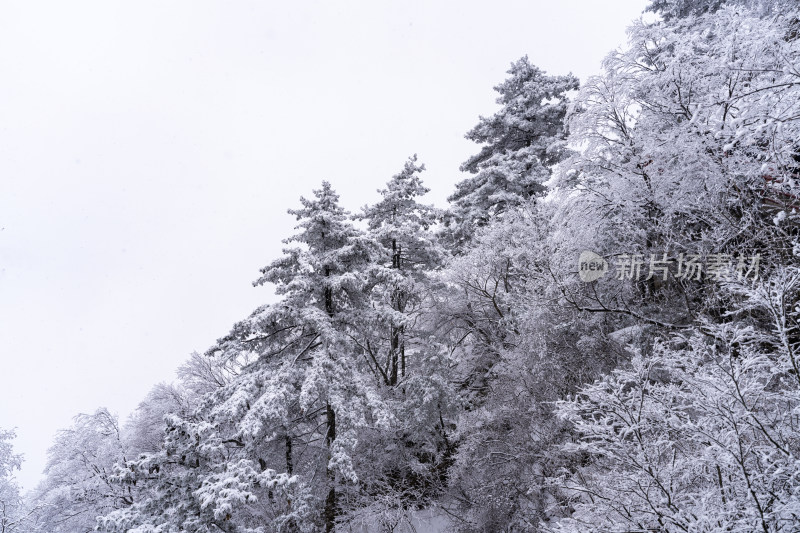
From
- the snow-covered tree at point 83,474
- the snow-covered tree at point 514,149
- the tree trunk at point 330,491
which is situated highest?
the snow-covered tree at point 514,149

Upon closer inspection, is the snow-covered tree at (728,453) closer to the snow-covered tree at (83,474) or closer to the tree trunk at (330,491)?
the tree trunk at (330,491)

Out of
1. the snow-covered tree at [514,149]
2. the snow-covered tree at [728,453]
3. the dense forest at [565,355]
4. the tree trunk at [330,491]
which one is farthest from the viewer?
the snow-covered tree at [514,149]

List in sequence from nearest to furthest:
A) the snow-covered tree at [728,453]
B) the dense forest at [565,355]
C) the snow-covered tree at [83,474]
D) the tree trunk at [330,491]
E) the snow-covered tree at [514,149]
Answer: the snow-covered tree at [728,453]
the dense forest at [565,355]
the tree trunk at [330,491]
the snow-covered tree at [83,474]
the snow-covered tree at [514,149]

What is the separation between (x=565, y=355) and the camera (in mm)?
10898

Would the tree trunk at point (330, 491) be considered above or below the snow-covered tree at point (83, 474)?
below

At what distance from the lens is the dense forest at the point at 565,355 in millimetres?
4148

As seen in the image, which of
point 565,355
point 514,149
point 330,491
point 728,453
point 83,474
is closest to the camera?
point 728,453

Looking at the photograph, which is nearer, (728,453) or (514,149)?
(728,453)

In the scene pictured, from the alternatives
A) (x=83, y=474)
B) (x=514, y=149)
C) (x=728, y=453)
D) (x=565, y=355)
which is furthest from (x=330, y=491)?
(x=514, y=149)

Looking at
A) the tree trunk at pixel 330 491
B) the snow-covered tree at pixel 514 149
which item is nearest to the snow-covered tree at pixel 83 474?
the tree trunk at pixel 330 491

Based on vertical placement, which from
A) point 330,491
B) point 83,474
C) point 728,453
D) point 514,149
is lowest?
point 330,491

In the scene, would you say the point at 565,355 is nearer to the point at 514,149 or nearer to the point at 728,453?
the point at 728,453

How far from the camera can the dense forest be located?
4.15 meters

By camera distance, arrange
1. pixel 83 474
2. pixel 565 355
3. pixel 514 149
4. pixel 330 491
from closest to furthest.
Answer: pixel 565 355, pixel 330 491, pixel 83 474, pixel 514 149
